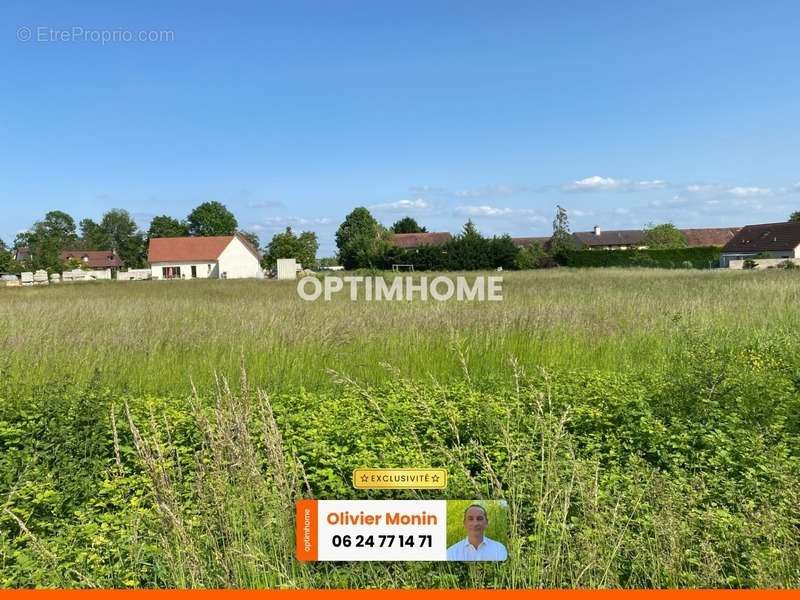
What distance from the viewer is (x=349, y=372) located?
6461 millimetres

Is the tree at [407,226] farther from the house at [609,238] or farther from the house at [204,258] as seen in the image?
the house at [609,238]

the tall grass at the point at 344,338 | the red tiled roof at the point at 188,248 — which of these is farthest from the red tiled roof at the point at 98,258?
the tall grass at the point at 344,338

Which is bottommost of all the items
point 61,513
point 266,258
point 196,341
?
point 61,513

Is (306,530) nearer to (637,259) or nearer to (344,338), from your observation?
(344,338)

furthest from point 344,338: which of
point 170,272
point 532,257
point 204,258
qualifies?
point 170,272

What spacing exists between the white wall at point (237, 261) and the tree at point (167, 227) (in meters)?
8.10

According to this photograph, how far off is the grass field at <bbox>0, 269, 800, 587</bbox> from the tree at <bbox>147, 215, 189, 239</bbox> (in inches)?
1660

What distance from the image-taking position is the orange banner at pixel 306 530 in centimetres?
227

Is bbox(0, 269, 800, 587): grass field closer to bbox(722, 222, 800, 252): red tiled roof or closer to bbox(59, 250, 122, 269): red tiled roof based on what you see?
bbox(722, 222, 800, 252): red tiled roof

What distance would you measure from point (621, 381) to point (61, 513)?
5.15 metres

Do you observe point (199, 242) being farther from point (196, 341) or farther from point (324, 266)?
point (196, 341)

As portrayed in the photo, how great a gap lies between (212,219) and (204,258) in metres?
4.60

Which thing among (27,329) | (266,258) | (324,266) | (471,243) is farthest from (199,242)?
(27,329)

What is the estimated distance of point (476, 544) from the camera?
227 cm
